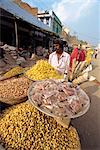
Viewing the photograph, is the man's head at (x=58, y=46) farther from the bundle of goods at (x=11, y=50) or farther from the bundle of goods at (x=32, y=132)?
the bundle of goods at (x=11, y=50)

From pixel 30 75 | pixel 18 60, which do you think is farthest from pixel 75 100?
pixel 18 60

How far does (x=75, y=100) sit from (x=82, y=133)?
1.53m

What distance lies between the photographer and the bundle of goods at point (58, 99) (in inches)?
104

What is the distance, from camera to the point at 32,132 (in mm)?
2648

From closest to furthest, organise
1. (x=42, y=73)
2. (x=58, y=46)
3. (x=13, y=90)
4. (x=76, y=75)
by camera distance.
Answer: (x=13, y=90) < (x=42, y=73) < (x=58, y=46) < (x=76, y=75)

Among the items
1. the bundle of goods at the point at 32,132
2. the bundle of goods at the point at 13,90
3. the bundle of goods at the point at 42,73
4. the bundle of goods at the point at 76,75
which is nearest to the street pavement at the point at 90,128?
the bundle of goods at the point at 76,75

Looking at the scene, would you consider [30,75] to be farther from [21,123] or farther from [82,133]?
[82,133]

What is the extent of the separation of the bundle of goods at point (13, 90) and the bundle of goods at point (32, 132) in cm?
17

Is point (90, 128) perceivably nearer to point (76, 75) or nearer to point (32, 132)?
point (32, 132)

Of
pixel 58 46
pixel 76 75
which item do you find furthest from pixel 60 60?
pixel 76 75

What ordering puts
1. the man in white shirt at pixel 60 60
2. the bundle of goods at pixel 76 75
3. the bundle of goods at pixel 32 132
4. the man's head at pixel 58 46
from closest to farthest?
1. the bundle of goods at pixel 32 132
2. the man's head at pixel 58 46
3. the man in white shirt at pixel 60 60
4. the bundle of goods at pixel 76 75

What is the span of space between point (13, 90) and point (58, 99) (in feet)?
2.41

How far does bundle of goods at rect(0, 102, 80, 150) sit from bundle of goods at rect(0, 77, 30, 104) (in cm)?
17

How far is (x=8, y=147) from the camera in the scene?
249cm
